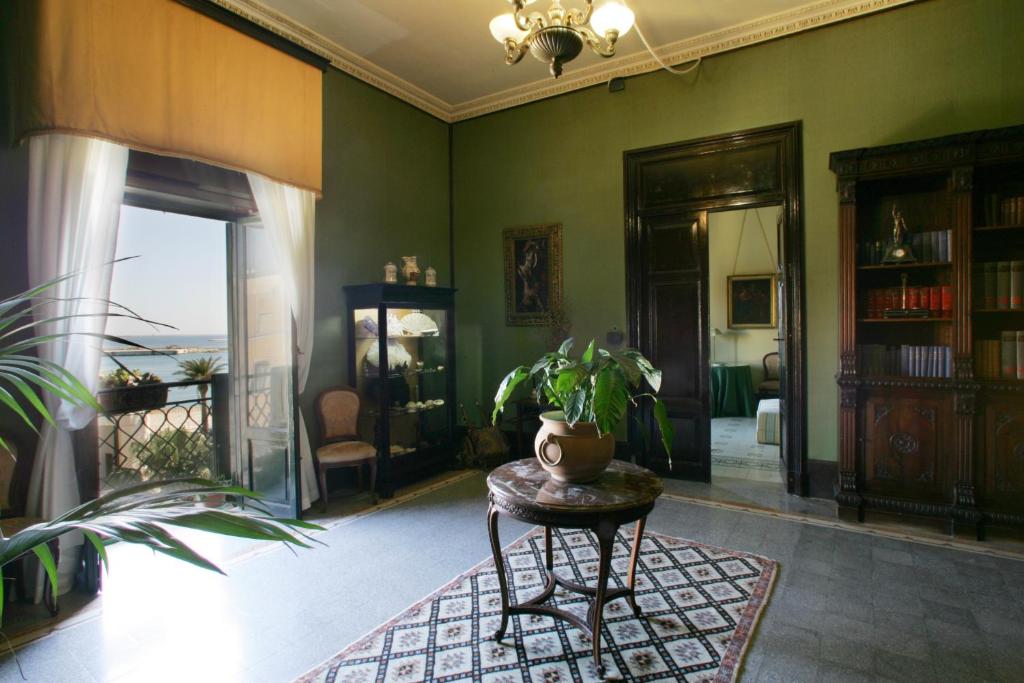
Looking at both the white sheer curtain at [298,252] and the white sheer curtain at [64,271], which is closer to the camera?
the white sheer curtain at [64,271]

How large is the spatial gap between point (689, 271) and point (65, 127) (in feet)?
13.6

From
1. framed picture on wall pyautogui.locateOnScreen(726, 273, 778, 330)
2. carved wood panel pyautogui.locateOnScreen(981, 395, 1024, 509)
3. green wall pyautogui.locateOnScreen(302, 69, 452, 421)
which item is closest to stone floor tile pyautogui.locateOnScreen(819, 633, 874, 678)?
carved wood panel pyautogui.locateOnScreen(981, 395, 1024, 509)

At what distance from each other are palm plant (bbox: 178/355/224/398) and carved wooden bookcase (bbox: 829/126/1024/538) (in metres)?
4.65

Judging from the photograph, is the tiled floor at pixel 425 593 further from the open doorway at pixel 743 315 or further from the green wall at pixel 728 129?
the open doorway at pixel 743 315

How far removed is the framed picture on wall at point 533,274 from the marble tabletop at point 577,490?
2.81 m

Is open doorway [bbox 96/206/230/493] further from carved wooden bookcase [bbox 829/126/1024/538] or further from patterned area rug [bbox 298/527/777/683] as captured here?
carved wooden bookcase [bbox 829/126/1024/538]

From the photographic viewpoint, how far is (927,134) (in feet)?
12.6

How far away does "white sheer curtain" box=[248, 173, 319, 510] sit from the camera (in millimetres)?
3842

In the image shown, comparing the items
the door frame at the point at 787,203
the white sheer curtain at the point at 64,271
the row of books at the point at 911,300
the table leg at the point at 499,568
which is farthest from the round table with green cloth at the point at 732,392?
the white sheer curtain at the point at 64,271

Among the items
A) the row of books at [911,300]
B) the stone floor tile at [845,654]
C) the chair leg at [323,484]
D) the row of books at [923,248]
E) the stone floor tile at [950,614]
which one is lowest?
the stone floor tile at [845,654]

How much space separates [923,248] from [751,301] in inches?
165

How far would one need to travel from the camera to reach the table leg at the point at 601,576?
2104 mm

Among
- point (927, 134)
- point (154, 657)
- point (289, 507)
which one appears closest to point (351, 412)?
point (289, 507)

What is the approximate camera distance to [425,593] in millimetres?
2795
